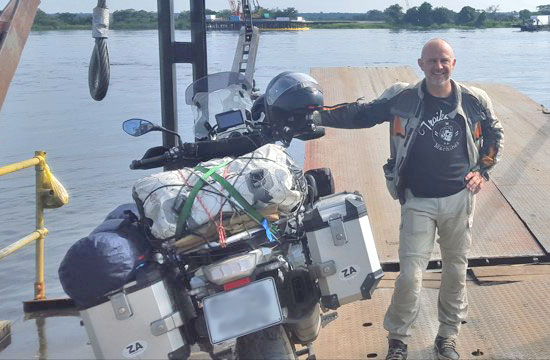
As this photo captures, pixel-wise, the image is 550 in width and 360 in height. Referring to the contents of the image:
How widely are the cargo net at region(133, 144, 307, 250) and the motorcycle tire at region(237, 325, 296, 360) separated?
18.0 inches

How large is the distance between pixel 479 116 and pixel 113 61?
31.3m

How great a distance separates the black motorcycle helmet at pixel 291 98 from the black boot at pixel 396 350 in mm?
1240

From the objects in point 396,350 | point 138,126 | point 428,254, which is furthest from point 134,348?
point 428,254

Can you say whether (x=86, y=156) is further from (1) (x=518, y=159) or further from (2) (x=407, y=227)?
(2) (x=407, y=227)

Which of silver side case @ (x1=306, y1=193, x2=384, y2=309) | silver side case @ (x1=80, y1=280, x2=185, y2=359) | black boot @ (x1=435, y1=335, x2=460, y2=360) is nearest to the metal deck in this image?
black boot @ (x1=435, y1=335, x2=460, y2=360)

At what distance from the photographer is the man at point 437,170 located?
151 inches

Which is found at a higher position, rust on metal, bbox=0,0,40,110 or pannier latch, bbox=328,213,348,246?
rust on metal, bbox=0,0,40,110

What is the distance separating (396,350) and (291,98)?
137cm

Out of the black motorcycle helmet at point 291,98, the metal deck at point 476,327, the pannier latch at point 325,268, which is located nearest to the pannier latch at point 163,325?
the pannier latch at point 325,268

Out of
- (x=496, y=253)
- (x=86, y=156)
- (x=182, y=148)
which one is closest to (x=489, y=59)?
(x=86, y=156)

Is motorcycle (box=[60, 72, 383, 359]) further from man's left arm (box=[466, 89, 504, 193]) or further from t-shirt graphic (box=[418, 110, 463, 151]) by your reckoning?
man's left arm (box=[466, 89, 504, 193])

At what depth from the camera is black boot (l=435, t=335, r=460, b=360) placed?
12.6ft

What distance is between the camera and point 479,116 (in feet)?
12.7

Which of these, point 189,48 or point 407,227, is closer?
point 407,227
